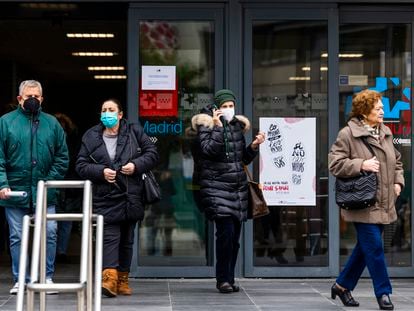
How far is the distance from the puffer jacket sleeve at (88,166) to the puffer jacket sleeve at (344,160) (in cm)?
204

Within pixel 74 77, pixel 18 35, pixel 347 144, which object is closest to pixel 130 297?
pixel 347 144

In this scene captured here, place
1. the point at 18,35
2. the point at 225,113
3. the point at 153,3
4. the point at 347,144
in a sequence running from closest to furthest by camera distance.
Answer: the point at 347,144 → the point at 225,113 → the point at 153,3 → the point at 18,35

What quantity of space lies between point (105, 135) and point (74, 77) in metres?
10.6

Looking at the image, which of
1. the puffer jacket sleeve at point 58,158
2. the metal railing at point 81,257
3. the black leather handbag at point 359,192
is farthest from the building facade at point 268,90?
the metal railing at point 81,257

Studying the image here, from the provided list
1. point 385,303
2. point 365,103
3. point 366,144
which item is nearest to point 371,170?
point 366,144

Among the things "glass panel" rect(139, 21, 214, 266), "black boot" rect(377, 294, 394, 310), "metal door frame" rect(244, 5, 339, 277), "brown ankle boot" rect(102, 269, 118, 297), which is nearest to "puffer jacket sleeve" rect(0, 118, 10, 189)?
"brown ankle boot" rect(102, 269, 118, 297)

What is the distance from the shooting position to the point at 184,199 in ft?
31.3

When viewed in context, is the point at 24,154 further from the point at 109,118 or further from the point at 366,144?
the point at 366,144

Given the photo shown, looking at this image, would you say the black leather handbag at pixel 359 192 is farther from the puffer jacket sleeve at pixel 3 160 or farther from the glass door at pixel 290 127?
the puffer jacket sleeve at pixel 3 160

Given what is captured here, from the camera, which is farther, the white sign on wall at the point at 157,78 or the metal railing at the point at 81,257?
the white sign on wall at the point at 157,78

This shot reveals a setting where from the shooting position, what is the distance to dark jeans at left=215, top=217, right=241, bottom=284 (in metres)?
8.13

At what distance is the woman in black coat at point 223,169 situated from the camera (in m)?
8.07

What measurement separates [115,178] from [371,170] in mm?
2258

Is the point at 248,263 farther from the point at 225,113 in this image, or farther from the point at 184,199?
the point at 225,113
